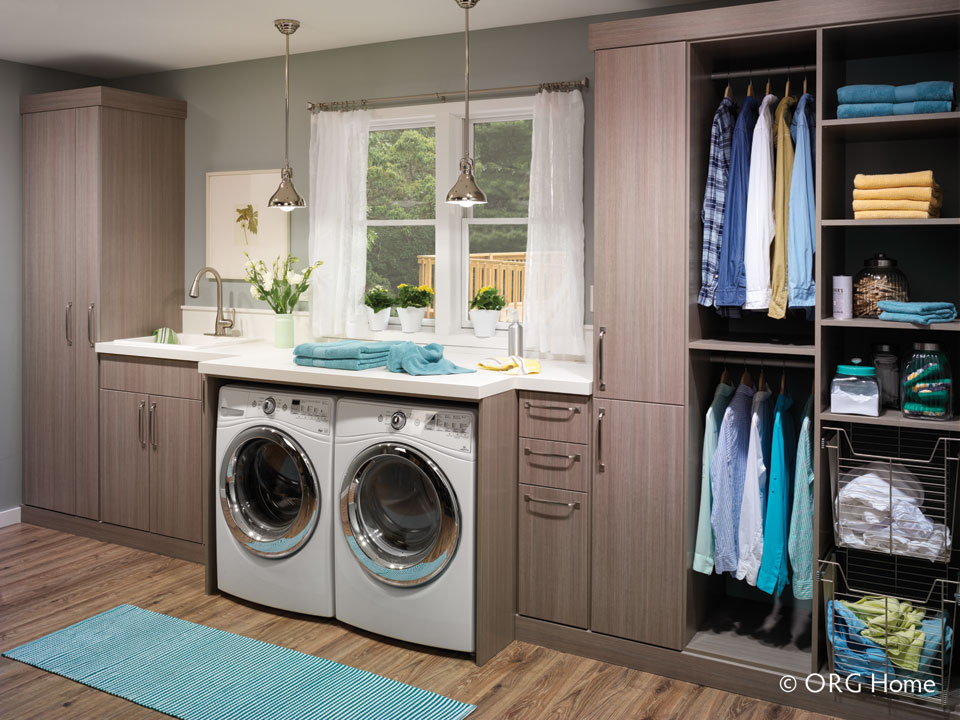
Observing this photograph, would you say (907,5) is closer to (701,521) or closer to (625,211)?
(625,211)

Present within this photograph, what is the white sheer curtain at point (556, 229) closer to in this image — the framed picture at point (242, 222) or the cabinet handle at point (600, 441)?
the cabinet handle at point (600, 441)

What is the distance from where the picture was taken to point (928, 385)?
2.62 metres

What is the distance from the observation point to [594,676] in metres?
3.01

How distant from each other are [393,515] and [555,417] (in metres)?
0.73

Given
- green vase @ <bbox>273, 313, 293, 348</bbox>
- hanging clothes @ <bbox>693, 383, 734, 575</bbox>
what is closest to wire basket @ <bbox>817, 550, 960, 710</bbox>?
hanging clothes @ <bbox>693, 383, 734, 575</bbox>

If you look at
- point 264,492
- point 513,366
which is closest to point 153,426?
point 264,492

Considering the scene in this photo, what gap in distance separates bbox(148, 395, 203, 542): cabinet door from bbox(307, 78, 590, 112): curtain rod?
1583 millimetres

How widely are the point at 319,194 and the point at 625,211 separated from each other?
6.12 feet

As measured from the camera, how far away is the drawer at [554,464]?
312 cm

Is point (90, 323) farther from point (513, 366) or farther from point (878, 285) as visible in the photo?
point (878, 285)

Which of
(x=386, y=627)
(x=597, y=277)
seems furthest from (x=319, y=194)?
(x=386, y=627)

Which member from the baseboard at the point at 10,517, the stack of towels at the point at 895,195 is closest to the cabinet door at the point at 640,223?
the stack of towels at the point at 895,195

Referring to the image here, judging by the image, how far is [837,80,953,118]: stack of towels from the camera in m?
2.55

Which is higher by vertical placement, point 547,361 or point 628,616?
point 547,361
